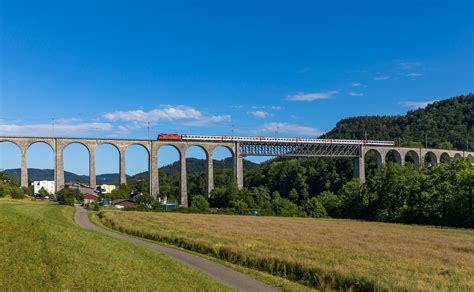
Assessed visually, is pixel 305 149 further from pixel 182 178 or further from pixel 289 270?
pixel 289 270

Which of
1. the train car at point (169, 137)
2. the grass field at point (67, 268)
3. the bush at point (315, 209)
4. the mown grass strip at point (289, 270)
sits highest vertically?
the train car at point (169, 137)

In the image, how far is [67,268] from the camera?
12227 millimetres

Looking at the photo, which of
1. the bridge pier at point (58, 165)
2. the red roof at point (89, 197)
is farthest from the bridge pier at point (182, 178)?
the red roof at point (89, 197)

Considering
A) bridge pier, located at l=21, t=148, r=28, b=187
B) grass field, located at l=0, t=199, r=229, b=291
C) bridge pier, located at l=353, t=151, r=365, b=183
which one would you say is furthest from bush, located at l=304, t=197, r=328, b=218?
grass field, located at l=0, t=199, r=229, b=291

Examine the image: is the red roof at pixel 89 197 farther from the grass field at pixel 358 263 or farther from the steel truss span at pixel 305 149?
the grass field at pixel 358 263

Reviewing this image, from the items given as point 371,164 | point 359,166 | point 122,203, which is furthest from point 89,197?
point 371,164

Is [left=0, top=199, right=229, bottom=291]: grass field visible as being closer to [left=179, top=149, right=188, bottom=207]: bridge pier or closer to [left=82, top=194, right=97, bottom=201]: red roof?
[left=179, top=149, right=188, bottom=207]: bridge pier

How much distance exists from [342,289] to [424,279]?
299cm

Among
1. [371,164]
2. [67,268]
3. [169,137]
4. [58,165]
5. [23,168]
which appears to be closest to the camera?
[67,268]

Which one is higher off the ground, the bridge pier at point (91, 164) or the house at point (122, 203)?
the bridge pier at point (91, 164)

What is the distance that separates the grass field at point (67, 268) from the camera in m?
11.2

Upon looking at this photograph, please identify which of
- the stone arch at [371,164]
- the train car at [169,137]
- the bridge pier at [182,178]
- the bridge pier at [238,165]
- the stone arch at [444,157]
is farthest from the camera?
the stone arch at [444,157]

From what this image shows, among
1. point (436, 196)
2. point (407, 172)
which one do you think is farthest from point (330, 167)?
point (436, 196)

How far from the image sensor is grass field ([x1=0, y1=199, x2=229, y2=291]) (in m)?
11.2
